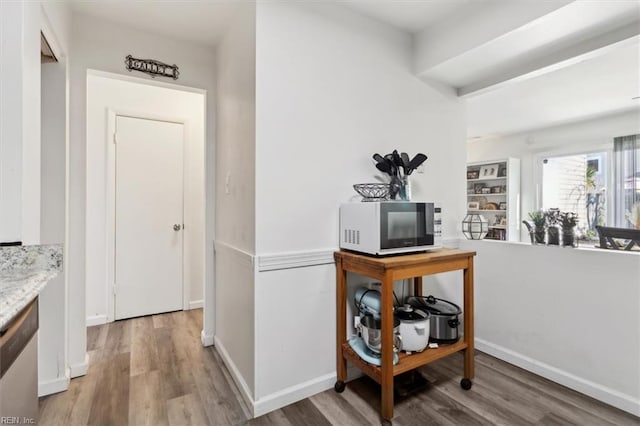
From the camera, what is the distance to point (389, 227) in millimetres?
1649

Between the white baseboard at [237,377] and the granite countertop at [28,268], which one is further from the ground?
the granite countertop at [28,268]

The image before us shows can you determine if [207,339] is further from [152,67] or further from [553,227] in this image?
[553,227]

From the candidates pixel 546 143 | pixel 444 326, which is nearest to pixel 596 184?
pixel 546 143

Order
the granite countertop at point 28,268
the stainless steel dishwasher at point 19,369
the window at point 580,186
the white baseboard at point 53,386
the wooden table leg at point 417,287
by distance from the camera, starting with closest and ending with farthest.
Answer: the stainless steel dishwasher at point 19,369 < the granite countertop at point 28,268 < the white baseboard at point 53,386 < the wooden table leg at point 417,287 < the window at point 580,186

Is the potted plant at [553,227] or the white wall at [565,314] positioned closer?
the white wall at [565,314]

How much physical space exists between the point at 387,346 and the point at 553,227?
4.64 feet

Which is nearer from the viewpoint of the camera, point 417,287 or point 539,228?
point 539,228

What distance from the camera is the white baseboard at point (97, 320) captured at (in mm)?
2893

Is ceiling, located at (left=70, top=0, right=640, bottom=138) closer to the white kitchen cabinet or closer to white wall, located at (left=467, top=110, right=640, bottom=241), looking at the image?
white wall, located at (left=467, top=110, right=640, bottom=241)

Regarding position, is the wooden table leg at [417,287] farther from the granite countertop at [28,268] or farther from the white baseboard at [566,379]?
the granite countertop at [28,268]

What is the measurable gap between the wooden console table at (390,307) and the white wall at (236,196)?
529mm

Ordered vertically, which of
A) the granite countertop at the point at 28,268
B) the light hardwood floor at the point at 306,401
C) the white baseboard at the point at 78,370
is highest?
the granite countertop at the point at 28,268

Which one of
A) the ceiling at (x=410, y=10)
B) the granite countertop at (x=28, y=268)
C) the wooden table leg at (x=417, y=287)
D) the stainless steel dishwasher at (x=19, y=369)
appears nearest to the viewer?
the stainless steel dishwasher at (x=19, y=369)

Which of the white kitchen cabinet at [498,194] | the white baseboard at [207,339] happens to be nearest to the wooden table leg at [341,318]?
the white baseboard at [207,339]
